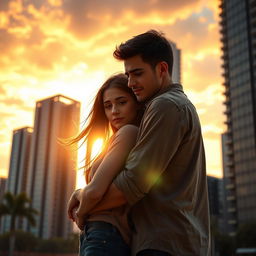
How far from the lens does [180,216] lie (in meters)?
1.94

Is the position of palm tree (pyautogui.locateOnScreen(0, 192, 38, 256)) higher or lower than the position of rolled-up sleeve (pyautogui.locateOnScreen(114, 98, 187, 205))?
higher

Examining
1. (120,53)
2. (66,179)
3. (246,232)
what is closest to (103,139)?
(120,53)

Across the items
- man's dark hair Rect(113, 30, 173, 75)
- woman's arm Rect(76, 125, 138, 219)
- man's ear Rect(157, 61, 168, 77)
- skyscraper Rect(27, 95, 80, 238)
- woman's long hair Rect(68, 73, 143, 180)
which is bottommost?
woman's arm Rect(76, 125, 138, 219)

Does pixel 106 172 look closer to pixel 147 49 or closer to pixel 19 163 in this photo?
pixel 147 49

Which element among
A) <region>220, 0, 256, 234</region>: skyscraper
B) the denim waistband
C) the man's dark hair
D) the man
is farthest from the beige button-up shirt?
<region>220, 0, 256, 234</region>: skyscraper

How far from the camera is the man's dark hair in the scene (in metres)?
2.23

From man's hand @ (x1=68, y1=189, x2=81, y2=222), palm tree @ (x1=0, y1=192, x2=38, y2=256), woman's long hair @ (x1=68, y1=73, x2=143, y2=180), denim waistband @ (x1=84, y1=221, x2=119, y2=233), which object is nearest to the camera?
denim waistband @ (x1=84, y1=221, x2=119, y2=233)

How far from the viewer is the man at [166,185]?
191 cm

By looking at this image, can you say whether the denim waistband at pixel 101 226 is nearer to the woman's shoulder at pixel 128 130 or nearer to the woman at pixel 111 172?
the woman at pixel 111 172

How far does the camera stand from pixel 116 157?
209cm

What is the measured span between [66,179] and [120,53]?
357 feet

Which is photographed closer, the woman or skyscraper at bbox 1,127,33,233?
the woman

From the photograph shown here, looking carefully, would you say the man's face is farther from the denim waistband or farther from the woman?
the denim waistband

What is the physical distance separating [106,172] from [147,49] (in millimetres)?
705
